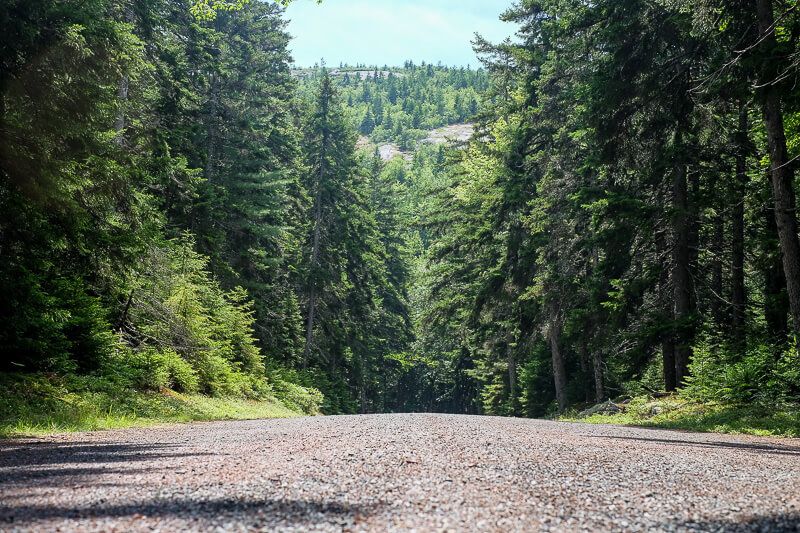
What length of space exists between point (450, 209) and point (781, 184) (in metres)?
24.6

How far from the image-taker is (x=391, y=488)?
4.01m

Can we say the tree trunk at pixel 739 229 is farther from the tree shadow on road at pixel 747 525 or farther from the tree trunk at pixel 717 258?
the tree shadow on road at pixel 747 525

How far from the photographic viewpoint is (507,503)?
3695 mm

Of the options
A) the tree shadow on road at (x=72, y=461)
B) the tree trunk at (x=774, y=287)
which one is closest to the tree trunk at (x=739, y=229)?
the tree trunk at (x=774, y=287)

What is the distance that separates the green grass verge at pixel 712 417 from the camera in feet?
36.2

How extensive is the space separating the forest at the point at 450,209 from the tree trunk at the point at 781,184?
2.0 inches

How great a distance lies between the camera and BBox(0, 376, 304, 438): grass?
889 centimetres

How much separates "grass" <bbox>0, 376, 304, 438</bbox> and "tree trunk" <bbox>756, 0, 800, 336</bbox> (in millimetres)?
12741

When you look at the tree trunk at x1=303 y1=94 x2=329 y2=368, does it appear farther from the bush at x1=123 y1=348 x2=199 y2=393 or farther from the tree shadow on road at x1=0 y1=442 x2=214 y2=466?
the tree shadow on road at x1=0 y1=442 x2=214 y2=466

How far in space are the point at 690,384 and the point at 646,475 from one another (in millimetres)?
12101

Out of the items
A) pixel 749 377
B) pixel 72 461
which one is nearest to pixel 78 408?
pixel 72 461

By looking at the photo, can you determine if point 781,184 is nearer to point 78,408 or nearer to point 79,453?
point 79,453

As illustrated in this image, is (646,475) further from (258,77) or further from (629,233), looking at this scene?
(258,77)

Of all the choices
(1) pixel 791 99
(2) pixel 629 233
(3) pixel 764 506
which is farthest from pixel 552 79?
(3) pixel 764 506
